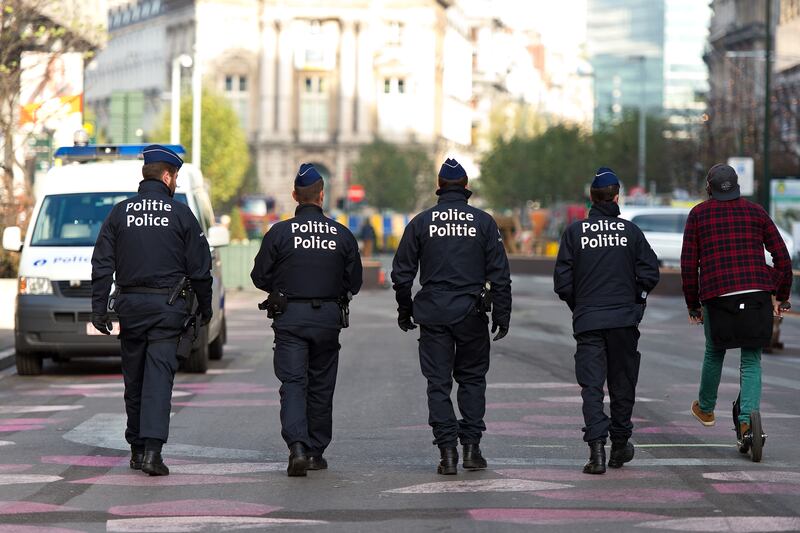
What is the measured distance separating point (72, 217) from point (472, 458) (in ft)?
29.1

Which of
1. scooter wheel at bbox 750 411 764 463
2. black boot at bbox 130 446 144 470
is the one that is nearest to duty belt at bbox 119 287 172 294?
black boot at bbox 130 446 144 470

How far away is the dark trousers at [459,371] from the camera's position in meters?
9.62

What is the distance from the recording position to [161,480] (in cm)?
948

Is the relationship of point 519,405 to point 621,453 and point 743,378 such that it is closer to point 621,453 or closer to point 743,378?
point 743,378

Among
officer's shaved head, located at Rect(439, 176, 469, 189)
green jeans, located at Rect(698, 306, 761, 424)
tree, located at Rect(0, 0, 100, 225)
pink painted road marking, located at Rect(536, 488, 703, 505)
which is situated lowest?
pink painted road marking, located at Rect(536, 488, 703, 505)

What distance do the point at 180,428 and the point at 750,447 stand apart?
4124mm

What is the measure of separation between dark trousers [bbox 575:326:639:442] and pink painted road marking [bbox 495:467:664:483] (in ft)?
0.83

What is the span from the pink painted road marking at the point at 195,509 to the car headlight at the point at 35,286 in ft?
27.7

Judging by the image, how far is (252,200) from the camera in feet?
323

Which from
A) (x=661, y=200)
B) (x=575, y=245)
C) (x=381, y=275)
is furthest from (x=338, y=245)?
(x=661, y=200)

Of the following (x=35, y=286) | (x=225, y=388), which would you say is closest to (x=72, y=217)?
(x=35, y=286)

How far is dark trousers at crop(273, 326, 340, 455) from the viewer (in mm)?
9688

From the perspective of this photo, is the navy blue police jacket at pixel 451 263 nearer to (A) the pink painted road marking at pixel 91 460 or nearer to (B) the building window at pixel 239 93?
(A) the pink painted road marking at pixel 91 460

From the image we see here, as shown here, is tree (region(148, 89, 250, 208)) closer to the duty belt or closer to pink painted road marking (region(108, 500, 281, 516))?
the duty belt
